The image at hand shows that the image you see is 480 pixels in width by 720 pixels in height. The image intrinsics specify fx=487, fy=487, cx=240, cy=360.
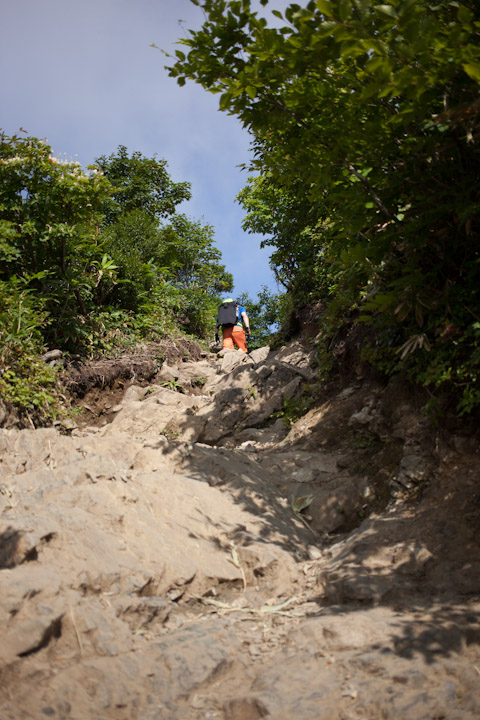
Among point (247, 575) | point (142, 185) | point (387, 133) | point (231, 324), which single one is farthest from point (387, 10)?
point (142, 185)

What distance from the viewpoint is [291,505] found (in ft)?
16.1

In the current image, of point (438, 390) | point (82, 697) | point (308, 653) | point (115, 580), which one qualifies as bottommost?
point (308, 653)

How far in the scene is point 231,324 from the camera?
12.3 m

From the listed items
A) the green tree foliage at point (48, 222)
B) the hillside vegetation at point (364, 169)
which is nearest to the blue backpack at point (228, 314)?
the green tree foliage at point (48, 222)

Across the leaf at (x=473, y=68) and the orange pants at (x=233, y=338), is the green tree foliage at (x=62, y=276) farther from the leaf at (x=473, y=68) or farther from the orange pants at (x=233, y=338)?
the leaf at (x=473, y=68)

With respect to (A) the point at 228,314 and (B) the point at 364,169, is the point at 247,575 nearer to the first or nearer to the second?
(B) the point at 364,169

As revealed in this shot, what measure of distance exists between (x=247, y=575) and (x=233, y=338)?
919 centimetres

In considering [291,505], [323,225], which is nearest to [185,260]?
[323,225]

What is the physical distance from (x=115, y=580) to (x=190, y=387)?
7138mm

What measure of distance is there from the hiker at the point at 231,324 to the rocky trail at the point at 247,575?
6.38 metres

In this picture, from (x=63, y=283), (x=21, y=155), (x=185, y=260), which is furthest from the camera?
(x=185, y=260)

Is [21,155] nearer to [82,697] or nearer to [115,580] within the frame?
[115,580]

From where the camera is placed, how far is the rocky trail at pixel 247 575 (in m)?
2.33

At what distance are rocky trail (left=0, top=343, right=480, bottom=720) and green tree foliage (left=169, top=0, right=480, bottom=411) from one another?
1131 millimetres
